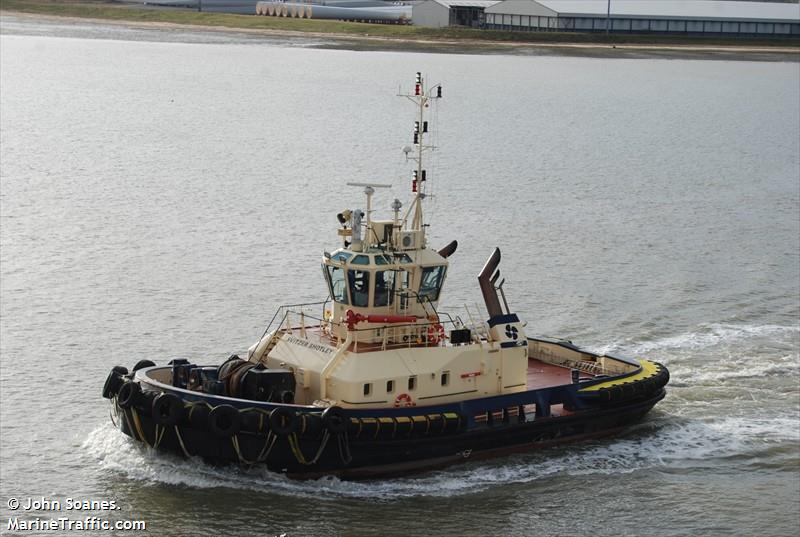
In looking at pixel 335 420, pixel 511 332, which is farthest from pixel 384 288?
pixel 335 420

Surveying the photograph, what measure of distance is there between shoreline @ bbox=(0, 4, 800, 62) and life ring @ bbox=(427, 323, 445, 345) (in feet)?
193

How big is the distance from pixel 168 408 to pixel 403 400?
3.25 m

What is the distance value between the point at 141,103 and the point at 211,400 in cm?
4286

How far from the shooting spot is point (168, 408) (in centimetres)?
1738

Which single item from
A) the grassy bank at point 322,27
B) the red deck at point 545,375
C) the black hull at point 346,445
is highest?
the grassy bank at point 322,27

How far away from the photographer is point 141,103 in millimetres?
58469

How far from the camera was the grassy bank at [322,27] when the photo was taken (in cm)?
8288

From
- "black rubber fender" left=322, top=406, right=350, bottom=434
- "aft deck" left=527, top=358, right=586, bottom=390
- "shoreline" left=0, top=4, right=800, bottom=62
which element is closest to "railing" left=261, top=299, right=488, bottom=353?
"black rubber fender" left=322, top=406, right=350, bottom=434

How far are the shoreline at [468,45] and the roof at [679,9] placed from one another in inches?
114

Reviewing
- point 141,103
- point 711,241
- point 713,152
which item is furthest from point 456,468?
point 141,103

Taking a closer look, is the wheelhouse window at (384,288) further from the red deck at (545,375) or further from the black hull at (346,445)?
the red deck at (545,375)

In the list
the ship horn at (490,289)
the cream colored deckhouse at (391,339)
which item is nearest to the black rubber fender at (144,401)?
the cream colored deckhouse at (391,339)

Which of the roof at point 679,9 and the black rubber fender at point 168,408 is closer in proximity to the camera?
the black rubber fender at point 168,408

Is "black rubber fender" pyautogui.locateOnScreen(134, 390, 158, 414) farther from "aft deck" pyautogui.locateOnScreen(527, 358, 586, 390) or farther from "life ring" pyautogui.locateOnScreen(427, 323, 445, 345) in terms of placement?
Answer: "aft deck" pyautogui.locateOnScreen(527, 358, 586, 390)
